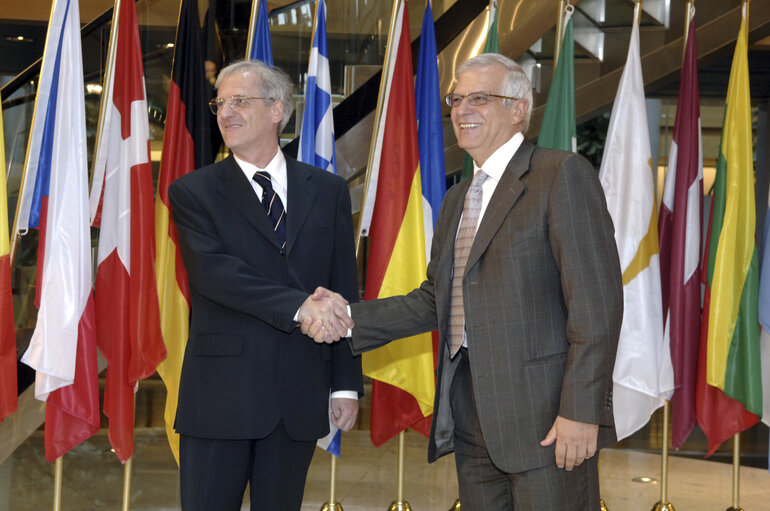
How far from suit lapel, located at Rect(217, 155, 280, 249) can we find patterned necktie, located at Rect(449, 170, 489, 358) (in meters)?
0.48

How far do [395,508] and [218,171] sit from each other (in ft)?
6.42

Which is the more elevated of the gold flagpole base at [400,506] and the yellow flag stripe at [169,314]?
the yellow flag stripe at [169,314]

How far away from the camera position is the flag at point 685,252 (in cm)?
357

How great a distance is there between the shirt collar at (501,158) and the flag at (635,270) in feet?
4.73

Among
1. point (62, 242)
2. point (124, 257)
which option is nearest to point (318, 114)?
point (124, 257)

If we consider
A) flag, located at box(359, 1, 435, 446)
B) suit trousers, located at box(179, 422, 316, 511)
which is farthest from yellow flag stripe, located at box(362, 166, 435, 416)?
suit trousers, located at box(179, 422, 316, 511)

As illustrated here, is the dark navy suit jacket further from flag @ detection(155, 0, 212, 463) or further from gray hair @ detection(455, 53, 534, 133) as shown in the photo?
flag @ detection(155, 0, 212, 463)

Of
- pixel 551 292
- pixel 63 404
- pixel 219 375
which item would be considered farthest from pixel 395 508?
pixel 551 292

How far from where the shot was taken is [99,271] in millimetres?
3285

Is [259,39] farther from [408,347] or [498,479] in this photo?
[498,479]

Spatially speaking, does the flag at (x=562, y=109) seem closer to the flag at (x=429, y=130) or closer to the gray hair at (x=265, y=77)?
the flag at (x=429, y=130)

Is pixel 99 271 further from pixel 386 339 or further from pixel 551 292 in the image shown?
pixel 551 292

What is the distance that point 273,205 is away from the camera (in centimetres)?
231

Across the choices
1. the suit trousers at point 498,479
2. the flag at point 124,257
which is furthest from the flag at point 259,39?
the suit trousers at point 498,479
